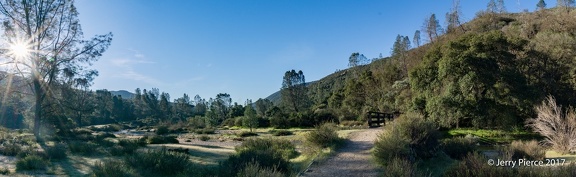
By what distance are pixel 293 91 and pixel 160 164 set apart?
216 ft

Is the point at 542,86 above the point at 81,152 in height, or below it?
above

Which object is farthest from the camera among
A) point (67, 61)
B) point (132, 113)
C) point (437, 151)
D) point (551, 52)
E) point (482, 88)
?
point (132, 113)

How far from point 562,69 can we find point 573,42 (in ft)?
8.85

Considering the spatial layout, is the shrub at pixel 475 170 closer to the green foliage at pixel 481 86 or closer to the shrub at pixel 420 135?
the shrub at pixel 420 135

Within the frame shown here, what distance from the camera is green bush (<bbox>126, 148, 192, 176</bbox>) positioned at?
8727mm

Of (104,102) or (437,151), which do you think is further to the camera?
(104,102)

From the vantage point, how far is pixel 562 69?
23.0m

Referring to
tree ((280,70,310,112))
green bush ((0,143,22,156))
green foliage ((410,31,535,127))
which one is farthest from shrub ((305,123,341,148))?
tree ((280,70,310,112))

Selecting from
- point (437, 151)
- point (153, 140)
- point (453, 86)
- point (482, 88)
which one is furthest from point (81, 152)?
point (482, 88)

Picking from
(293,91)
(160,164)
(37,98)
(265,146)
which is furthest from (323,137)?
(293,91)

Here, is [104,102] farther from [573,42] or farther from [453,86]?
[573,42]

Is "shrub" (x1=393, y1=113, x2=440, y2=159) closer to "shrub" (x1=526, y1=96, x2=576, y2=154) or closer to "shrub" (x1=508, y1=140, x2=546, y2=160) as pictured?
"shrub" (x1=508, y1=140, x2=546, y2=160)

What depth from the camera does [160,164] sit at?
880 cm

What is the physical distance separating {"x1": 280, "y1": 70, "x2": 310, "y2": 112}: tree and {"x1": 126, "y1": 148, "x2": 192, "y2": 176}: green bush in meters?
61.9
